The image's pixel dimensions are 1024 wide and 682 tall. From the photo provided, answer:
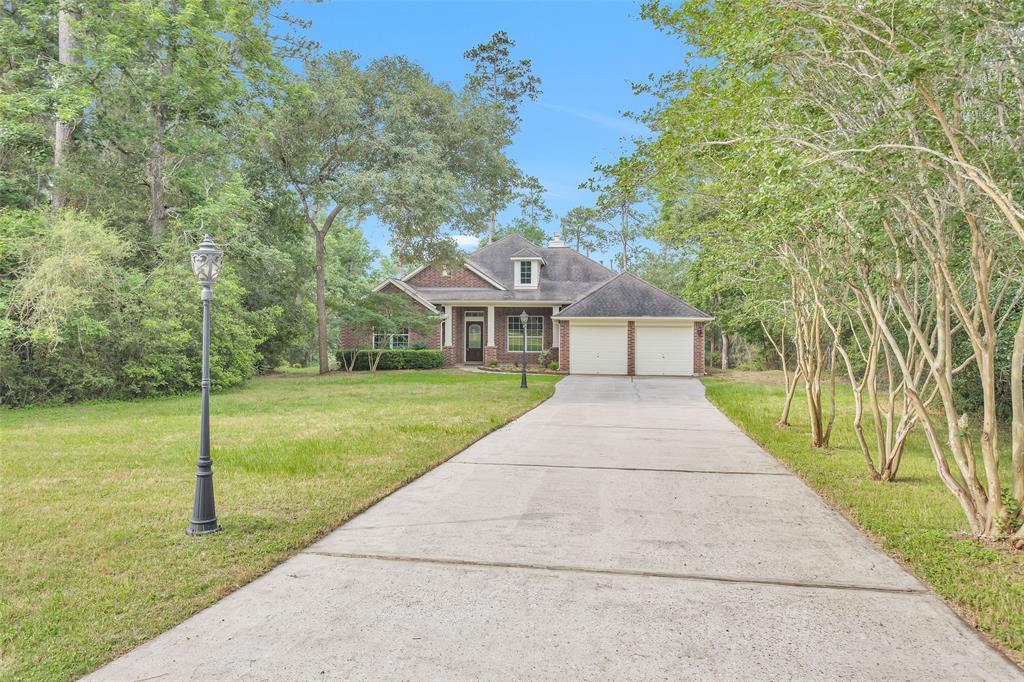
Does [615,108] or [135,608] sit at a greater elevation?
[615,108]

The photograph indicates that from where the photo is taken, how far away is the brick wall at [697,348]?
2158cm

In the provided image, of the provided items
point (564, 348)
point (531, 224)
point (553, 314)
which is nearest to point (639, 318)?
point (564, 348)

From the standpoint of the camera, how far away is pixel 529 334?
25.1 m

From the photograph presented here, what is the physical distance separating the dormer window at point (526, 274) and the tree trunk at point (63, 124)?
16760 mm

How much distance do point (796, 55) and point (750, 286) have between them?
18.4ft

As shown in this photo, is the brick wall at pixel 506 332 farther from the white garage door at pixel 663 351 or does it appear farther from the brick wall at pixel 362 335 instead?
the white garage door at pixel 663 351

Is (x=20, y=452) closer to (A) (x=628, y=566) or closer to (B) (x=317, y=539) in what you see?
(B) (x=317, y=539)

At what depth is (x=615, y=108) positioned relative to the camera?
30.4ft

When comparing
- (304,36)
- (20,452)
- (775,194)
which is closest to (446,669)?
(775,194)

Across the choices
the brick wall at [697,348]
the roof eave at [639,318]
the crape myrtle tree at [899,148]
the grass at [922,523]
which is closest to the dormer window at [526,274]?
the roof eave at [639,318]

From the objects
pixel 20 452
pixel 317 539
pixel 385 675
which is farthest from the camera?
pixel 20 452

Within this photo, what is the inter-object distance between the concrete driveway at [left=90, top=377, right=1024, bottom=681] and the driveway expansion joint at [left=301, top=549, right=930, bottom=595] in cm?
2

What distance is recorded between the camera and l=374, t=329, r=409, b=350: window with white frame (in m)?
24.8

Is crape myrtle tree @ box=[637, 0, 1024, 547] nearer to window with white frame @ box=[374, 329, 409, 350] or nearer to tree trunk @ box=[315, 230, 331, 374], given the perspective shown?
tree trunk @ box=[315, 230, 331, 374]
